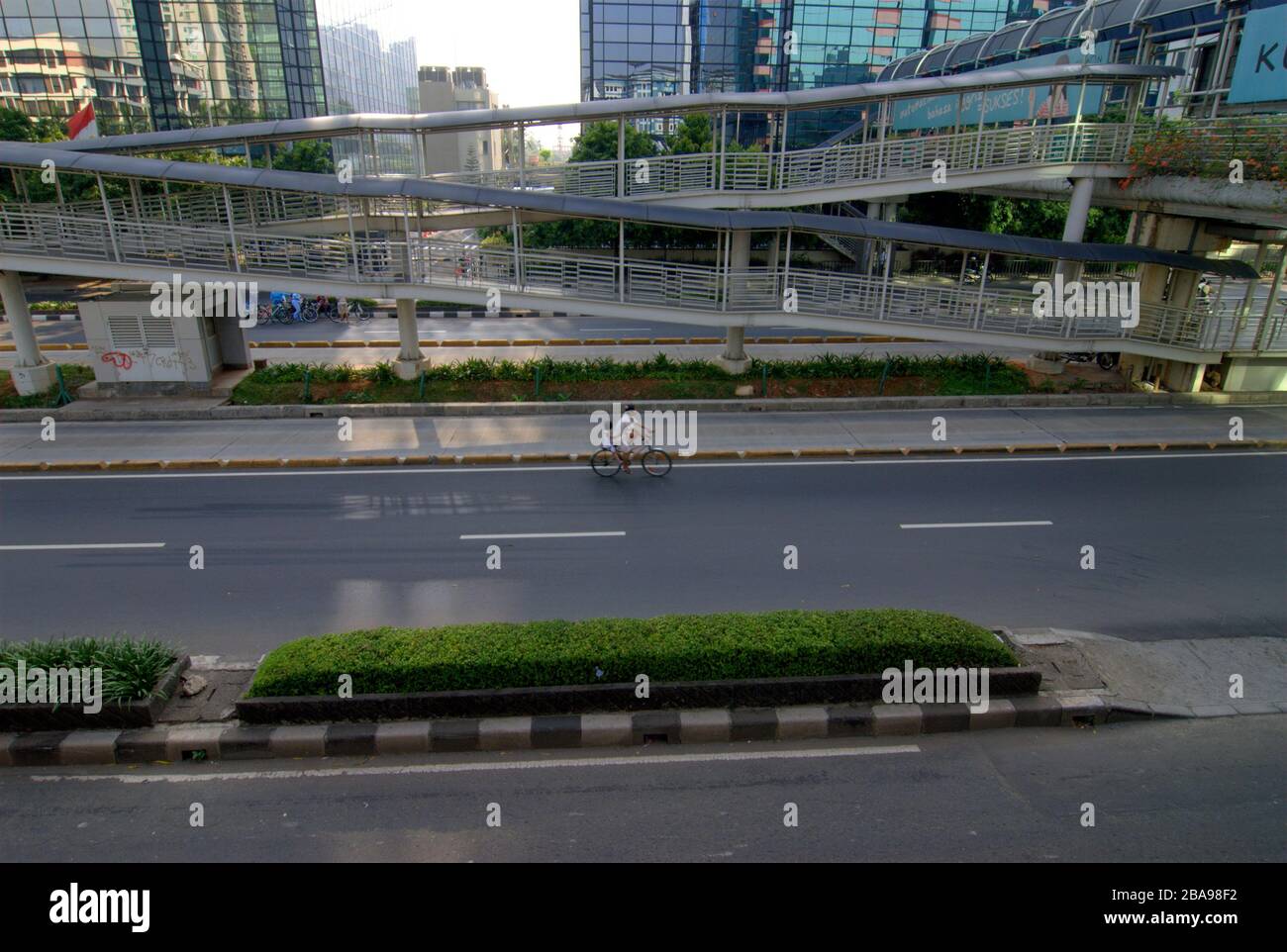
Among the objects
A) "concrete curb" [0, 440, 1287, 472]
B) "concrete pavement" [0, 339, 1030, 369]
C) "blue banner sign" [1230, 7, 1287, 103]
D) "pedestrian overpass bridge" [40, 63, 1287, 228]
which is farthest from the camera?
"concrete pavement" [0, 339, 1030, 369]

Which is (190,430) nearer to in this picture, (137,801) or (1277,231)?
(137,801)

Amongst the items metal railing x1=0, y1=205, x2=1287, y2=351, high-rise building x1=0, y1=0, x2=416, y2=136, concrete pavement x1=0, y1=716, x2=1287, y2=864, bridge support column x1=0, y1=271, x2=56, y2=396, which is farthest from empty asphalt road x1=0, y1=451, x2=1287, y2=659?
high-rise building x1=0, y1=0, x2=416, y2=136

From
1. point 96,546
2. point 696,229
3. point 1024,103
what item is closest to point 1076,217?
point 1024,103

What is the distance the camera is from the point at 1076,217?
63.9 ft

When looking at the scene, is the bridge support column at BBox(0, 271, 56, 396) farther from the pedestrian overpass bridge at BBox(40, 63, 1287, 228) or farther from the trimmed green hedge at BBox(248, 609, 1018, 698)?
the trimmed green hedge at BBox(248, 609, 1018, 698)

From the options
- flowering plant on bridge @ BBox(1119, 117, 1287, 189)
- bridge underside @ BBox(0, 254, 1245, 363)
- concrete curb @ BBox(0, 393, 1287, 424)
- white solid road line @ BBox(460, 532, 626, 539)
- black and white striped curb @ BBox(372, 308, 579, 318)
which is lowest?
white solid road line @ BBox(460, 532, 626, 539)

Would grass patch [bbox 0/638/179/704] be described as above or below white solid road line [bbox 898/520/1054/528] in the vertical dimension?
above

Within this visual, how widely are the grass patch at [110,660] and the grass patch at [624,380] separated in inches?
418

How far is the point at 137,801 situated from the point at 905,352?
2130cm

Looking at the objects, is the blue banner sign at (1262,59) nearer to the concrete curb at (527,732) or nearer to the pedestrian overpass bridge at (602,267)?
the pedestrian overpass bridge at (602,267)

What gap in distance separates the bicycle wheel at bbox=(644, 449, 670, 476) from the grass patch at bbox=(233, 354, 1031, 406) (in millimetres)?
3715

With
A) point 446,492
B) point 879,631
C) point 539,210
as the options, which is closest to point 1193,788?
point 879,631

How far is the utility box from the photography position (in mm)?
17688

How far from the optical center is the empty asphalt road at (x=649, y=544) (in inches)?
387
